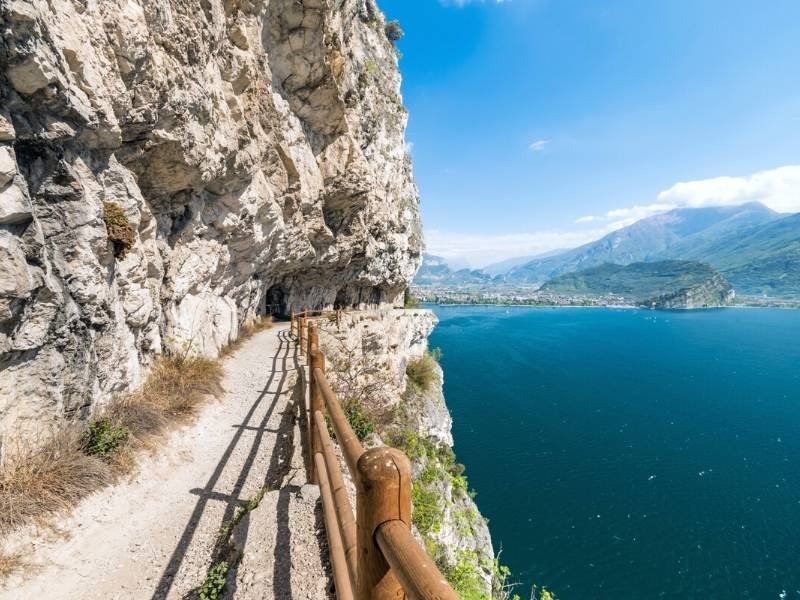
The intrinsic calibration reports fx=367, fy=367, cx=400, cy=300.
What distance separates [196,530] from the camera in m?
5.01

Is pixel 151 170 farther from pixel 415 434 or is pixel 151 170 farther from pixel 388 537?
pixel 415 434

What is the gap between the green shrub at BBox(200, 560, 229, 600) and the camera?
11.6 ft

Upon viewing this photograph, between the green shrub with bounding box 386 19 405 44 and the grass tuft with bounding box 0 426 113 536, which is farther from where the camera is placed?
the green shrub with bounding box 386 19 405 44

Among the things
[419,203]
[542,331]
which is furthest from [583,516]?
[542,331]

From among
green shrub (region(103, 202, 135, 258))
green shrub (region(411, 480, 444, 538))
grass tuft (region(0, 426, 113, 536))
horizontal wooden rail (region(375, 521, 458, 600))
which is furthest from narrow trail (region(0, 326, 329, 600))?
green shrub (region(411, 480, 444, 538))

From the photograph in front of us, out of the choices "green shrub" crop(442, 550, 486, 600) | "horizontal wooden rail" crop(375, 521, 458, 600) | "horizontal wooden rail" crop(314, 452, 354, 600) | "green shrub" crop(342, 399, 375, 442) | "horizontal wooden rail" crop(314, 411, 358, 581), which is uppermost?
"horizontal wooden rail" crop(375, 521, 458, 600)

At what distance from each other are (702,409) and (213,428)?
205ft

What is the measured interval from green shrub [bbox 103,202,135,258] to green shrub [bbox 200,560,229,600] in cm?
741

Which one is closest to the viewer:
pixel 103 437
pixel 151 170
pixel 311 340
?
pixel 103 437

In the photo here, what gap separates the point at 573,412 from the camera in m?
48.4

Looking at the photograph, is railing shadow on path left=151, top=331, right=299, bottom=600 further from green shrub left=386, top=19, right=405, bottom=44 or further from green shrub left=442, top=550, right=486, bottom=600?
green shrub left=386, top=19, right=405, bottom=44

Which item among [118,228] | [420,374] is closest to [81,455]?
[118,228]

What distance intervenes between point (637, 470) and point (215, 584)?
4325cm

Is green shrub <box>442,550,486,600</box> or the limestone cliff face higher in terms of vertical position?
the limestone cliff face
